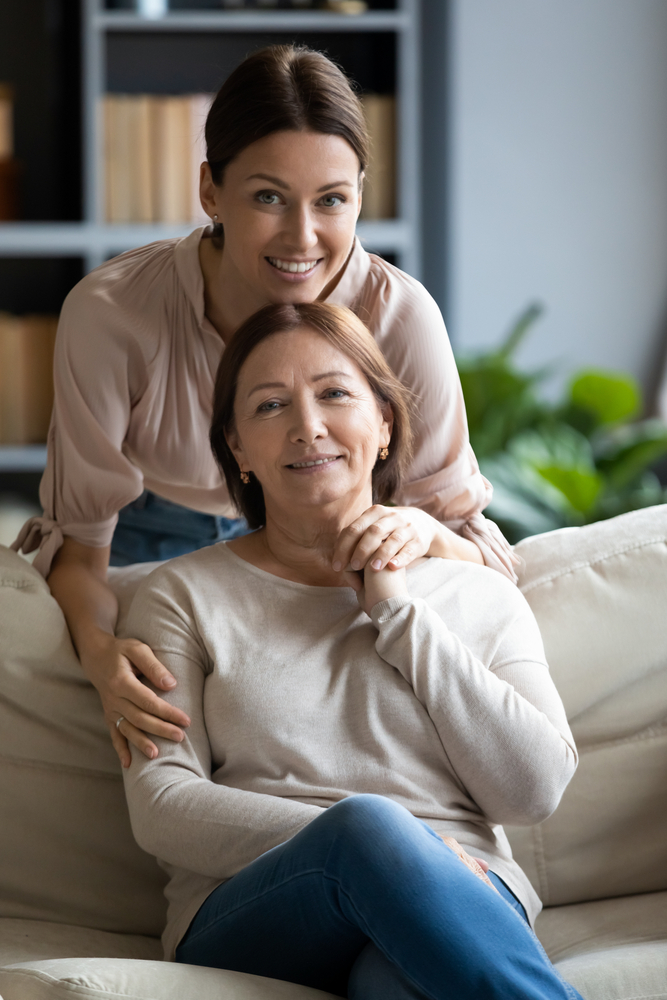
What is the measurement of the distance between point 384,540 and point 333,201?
0.43 meters

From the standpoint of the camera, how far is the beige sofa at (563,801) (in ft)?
4.62

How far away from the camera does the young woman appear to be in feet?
4.29

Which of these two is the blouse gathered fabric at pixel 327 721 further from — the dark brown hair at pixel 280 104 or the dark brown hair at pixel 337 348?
the dark brown hair at pixel 280 104

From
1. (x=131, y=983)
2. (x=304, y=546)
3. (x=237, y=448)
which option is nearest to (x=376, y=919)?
(x=131, y=983)

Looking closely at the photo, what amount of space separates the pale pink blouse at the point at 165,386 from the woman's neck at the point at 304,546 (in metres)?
0.20

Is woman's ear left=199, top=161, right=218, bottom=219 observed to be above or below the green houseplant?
above

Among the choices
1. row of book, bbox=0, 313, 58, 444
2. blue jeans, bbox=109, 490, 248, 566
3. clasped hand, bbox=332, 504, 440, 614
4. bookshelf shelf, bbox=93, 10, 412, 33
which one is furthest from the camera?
row of book, bbox=0, 313, 58, 444

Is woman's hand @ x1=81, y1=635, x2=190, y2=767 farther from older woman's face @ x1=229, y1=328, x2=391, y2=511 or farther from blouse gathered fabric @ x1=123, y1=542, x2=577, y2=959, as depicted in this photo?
older woman's face @ x1=229, y1=328, x2=391, y2=511

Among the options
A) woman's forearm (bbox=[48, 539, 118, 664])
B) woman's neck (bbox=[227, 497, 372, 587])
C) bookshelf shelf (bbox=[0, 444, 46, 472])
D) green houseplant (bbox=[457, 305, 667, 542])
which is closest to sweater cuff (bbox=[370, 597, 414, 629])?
woman's neck (bbox=[227, 497, 372, 587])

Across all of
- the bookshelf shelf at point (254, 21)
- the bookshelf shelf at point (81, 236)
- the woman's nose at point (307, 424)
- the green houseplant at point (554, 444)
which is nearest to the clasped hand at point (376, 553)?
the woman's nose at point (307, 424)

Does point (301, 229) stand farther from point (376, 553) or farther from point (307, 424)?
point (376, 553)

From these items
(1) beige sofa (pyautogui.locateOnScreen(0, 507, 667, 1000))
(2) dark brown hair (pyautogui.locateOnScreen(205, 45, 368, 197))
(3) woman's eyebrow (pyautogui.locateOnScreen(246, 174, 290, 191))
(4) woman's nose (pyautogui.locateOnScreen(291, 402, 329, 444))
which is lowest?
(1) beige sofa (pyautogui.locateOnScreen(0, 507, 667, 1000))

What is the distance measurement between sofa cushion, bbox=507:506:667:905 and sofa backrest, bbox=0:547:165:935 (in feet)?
1.76

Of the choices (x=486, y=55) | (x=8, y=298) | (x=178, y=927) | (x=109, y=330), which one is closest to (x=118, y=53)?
(x=8, y=298)
